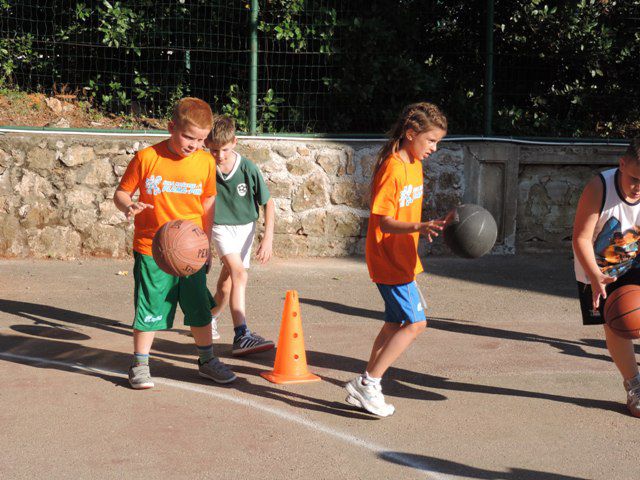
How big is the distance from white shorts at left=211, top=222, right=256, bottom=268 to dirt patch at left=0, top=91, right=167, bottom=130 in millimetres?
4566

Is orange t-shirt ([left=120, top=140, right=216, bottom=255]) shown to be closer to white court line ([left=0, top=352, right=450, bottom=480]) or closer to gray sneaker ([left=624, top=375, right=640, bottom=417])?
white court line ([left=0, top=352, right=450, bottom=480])

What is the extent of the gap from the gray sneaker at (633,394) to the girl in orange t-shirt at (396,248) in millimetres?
1332

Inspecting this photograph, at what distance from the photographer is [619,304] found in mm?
5109

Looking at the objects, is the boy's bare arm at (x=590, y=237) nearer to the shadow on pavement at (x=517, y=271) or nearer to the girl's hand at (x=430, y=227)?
the girl's hand at (x=430, y=227)

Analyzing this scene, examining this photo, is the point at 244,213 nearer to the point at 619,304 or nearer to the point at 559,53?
the point at 619,304

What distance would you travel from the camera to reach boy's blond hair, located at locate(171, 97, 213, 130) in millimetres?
5480

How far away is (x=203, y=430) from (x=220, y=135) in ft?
7.96

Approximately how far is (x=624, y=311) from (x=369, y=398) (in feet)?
5.18

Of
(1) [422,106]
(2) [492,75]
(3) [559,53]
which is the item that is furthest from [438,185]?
(1) [422,106]

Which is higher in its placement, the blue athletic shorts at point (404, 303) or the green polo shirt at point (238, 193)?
the green polo shirt at point (238, 193)

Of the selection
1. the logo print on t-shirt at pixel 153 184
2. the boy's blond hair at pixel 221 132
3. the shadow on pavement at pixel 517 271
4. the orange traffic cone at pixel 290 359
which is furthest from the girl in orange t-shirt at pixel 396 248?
the shadow on pavement at pixel 517 271

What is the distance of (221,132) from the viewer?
643 cm

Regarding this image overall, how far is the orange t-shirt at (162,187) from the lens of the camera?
18.5 feet

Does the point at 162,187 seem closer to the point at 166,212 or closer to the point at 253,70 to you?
the point at 166,212
